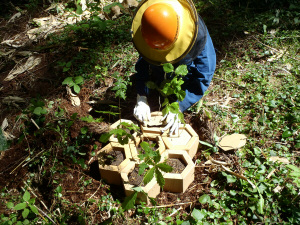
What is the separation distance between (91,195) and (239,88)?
200 cm

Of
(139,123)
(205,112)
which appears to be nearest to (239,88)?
(205,112)

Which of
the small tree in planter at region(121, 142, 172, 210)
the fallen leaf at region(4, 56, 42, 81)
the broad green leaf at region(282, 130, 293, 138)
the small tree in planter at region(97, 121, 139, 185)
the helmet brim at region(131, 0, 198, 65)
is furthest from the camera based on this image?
the fallen leaf at region(4, 56, 42, 81)

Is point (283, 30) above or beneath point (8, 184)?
above

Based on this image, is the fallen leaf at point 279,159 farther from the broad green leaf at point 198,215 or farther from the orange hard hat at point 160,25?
the orange hard hat at point 160,25

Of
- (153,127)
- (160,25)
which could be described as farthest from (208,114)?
(160,25)

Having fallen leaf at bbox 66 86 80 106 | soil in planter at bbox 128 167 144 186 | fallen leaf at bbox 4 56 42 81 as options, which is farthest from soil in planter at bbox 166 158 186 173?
fallen leaf at bbox 4 56 42 81

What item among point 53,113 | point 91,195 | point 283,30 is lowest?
point 91,195

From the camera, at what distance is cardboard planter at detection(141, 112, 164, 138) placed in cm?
206

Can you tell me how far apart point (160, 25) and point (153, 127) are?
958 millimetres

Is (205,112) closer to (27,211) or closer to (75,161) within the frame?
(75,161)

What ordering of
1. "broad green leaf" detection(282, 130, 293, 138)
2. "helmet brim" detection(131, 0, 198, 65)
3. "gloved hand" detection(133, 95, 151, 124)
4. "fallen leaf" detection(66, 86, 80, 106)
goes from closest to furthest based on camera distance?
1. "helmet brim" detection(131, 0, 198, 65)
2. "broad green leaf" detection(282, 130, 293, 138)
3. "gloved hand" detection(133, 95, 151, 124)
4. "fallen leaf" detection(66, 86, 80, 106)

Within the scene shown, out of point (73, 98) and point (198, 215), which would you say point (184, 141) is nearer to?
point (198, 215)

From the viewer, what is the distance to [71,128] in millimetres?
2270

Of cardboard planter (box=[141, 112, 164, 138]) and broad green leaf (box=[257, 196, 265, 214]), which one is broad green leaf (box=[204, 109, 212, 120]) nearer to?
cardboard planter (box=[141, 112, 164, 138])
